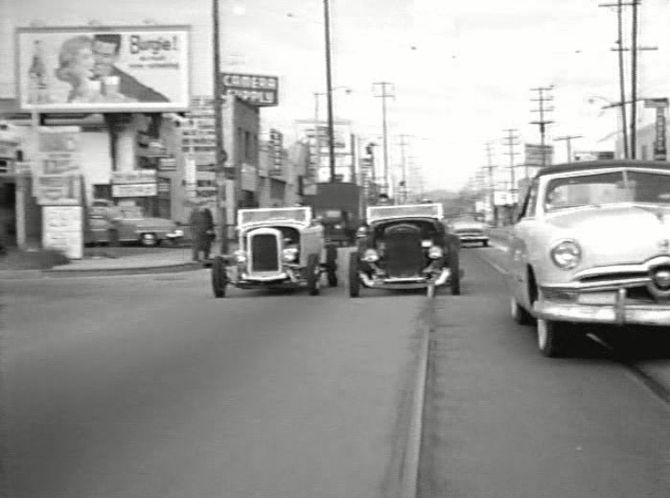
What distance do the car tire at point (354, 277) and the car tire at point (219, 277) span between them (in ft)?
8.03

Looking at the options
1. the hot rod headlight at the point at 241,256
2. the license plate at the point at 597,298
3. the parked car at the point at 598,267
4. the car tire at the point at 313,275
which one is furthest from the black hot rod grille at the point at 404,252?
the license plate at the point at 597,298

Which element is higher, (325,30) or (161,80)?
(325,30)

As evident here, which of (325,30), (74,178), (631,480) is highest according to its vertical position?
(325,30)

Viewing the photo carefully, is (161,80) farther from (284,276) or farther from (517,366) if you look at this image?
(517,366)

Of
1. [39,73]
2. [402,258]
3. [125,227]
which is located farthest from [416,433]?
[39,73]

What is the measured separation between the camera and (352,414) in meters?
8.09

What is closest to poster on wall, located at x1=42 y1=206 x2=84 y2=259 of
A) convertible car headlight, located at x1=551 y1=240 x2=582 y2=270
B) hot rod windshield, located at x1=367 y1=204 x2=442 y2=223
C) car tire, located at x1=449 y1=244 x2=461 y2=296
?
hot rod windshield, located at x1=367 y1=204 x2=442 y2=223

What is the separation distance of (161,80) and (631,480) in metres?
42.4

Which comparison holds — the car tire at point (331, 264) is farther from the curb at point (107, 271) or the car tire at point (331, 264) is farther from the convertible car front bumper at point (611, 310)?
the convertible car front bumper at point (611, 310)

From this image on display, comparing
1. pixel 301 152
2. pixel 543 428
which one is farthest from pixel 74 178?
pixel 301 152

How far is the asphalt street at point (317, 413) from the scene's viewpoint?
6234 millimetres

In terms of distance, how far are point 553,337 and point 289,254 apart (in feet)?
31.2

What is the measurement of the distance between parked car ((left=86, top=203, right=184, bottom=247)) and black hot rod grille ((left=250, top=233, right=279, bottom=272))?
23988 mm

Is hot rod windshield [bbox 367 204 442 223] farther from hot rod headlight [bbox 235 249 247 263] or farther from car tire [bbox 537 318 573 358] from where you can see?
car tire [bbox 537 318 573 358]
